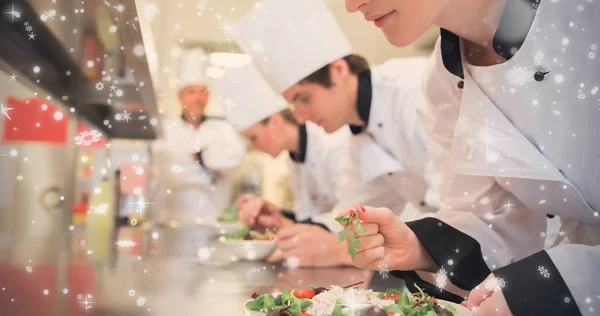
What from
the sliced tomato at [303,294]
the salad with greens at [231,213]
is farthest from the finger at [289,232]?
the sliced tomato at [303,294]

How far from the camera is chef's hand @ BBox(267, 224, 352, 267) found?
1177mm

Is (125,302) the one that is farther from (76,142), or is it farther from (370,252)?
(76,142)

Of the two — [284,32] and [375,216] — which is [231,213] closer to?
[284,32]

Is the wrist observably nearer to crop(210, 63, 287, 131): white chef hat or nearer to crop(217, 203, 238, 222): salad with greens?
crop(210, 63, 287, 131): white chef hat

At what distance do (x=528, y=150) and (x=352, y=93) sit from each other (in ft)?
1.87

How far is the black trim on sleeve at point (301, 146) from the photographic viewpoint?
1.39 metres

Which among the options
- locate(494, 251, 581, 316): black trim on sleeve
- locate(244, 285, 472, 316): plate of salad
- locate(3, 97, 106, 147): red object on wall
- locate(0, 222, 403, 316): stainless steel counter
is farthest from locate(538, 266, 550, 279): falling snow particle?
locate(3, 97, 106, 147): red object on wall

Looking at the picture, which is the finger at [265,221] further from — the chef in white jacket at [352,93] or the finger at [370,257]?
the finger at [370,257]

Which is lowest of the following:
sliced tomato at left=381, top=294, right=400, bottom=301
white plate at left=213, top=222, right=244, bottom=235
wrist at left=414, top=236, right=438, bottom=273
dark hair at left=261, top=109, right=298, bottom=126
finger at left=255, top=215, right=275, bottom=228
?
white plate at left=213, top=222, right=244, bottom=235

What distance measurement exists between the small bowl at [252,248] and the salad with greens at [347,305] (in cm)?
52

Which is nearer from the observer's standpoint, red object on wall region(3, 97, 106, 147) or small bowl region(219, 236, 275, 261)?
small bowl region(219, 236, 275, 261)

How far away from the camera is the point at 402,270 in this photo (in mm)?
899

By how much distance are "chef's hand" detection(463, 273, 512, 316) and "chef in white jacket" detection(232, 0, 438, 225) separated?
0.45 m

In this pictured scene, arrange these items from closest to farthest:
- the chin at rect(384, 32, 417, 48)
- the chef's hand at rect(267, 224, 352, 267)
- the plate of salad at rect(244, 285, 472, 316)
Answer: the plate of salad at rect(244, 285, 472, 316)
the chin at rect(384, 32, 417, 48)
the chef's hand at rect(267, 224, 352, 267)
